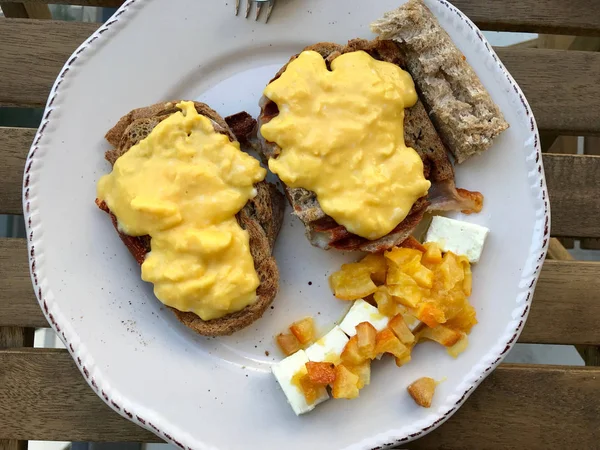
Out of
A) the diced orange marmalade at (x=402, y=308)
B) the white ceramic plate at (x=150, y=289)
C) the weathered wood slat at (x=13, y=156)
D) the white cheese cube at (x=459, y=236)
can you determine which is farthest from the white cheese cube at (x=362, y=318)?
the weathered wood slat at (x=13, y=156)

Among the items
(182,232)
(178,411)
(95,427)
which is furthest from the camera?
(95,427)

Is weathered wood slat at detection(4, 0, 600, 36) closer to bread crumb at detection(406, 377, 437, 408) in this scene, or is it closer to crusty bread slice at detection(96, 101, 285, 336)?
crusty bread slice at detection(96, 101, 285, 336)

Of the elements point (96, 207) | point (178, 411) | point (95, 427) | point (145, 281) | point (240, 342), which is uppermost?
point (96, 207)

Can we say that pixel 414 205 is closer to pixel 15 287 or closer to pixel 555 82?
pixel 555 82

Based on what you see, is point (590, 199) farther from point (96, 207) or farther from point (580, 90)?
point (96, 207)

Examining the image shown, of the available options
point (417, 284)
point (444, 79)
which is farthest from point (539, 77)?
point (417, 284)

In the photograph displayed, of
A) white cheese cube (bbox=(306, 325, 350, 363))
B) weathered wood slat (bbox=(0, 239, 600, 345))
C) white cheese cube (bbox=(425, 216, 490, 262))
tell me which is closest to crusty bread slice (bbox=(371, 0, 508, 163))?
white cheese cube (bbox=(425, 216, 490, 262))

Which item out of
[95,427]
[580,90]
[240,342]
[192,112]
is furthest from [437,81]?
[95,427]
